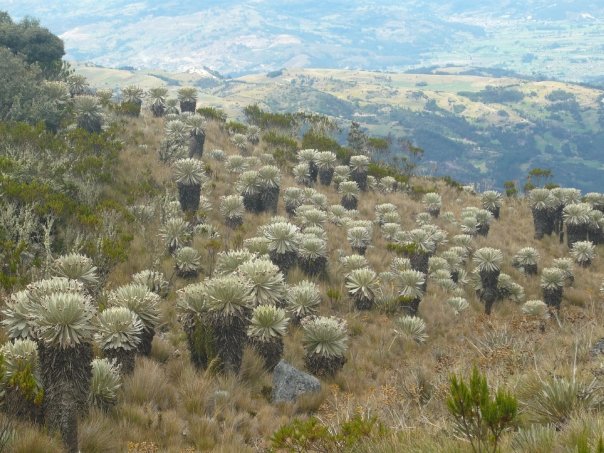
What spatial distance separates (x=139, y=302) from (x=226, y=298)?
1439mm

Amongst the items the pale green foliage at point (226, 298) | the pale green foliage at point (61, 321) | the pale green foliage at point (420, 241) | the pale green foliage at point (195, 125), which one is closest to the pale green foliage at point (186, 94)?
the pale green foliage at point (195, 125)

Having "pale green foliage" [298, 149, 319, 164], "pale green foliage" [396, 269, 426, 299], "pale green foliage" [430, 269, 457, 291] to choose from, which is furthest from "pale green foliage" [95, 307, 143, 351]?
"pale green foliage" [298, 149, 319, 164]

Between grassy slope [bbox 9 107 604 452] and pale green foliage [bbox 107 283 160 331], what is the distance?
0.66 metres

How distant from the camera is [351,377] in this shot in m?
9.62

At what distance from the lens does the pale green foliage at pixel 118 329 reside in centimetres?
732

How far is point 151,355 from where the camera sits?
8.57m

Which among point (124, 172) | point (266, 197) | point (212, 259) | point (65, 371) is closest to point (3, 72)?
point (124, 172)

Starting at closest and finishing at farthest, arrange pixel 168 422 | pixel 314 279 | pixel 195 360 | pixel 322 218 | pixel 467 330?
1. pixel 168 422
2. pixel 195 360
3. pixel 467 330
4. pixel 314 279
5. pixel 322 218

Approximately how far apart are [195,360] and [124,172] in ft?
37.7

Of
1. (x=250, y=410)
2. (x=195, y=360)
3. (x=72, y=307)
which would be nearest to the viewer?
(x=72, y=307)

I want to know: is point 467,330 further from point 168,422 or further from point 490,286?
point 168,422

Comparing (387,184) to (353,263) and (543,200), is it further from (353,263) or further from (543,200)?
(353,263)

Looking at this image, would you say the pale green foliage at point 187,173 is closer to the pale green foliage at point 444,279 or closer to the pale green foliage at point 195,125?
the pale green foliage at point 195,125

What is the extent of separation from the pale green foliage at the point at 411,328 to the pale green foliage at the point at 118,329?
676 cm
